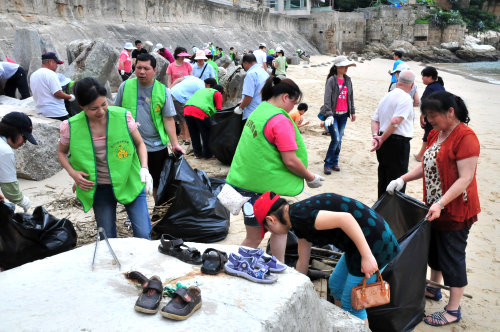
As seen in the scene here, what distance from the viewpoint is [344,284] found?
102 inches

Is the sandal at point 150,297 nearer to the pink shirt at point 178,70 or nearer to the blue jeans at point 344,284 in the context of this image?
the blue jeans at point 344,284

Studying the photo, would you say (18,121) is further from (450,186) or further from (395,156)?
(395,156)

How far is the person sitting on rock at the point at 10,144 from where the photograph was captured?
285 centimetres

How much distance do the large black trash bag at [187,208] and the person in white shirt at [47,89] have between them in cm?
246

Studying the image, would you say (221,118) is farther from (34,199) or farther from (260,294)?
(260,294)

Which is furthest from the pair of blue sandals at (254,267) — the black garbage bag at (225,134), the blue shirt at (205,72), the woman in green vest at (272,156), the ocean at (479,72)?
the ocean at (479,72)

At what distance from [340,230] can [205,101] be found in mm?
4301

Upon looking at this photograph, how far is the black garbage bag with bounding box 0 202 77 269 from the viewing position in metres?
2.88

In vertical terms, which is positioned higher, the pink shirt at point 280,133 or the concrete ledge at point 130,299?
the pink shirt at point 280,133

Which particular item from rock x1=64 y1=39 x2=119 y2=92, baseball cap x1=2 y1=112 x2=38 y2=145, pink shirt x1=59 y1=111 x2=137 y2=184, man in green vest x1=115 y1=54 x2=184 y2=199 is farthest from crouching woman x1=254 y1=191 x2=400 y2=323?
rock x1=64 y1=39 x2=119 y2=92

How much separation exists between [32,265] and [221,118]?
413cm

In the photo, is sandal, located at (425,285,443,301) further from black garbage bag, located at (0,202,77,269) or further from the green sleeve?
the green sleeve

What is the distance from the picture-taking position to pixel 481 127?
30.7ft

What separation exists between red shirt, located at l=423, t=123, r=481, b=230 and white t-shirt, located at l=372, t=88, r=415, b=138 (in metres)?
1.51
